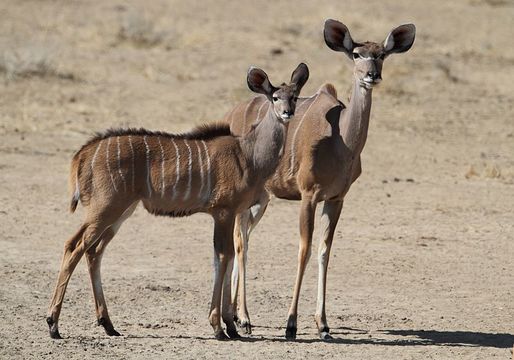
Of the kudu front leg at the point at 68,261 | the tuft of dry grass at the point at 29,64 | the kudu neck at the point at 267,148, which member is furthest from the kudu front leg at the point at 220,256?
the tuft of dry grass at the point at 29,64

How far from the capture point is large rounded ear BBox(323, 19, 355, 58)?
9.79m

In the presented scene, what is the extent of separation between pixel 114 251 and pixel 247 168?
3247 millimetres

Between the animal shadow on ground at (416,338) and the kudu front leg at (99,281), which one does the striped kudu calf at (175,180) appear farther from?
the animal shadow on ground at (416,338)

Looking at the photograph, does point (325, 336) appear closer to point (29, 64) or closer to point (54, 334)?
point (54, 334)

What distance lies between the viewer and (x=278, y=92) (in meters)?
9.12

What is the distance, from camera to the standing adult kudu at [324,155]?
31.0 feet

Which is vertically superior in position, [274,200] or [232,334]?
[232,334]

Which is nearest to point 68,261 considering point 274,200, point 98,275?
point 98,275

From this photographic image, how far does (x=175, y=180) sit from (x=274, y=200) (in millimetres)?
5357

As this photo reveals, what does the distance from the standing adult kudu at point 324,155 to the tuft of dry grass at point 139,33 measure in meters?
13.6

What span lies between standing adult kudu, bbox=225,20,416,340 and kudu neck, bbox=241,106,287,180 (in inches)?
16.0

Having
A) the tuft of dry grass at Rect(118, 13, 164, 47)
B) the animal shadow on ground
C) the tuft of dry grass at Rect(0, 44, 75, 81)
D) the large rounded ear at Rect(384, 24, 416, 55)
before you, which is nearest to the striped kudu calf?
the animal shadow on ground

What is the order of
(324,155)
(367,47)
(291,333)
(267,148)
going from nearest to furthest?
(267,148)
(291,333)
(367,47)
(324,155)

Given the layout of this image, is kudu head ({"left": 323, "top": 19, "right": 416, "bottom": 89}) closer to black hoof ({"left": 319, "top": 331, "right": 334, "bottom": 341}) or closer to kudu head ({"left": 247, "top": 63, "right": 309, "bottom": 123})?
kudu head ({"left": 247, "top": 63, "right": 309, "bottom": 123})
